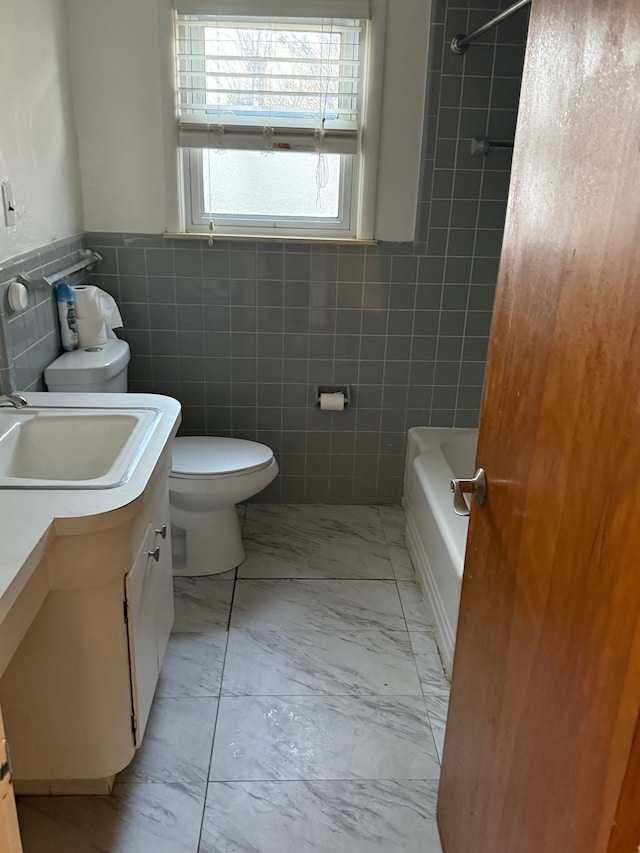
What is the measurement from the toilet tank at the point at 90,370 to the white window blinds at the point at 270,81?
0.86 meters

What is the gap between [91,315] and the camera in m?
2.48

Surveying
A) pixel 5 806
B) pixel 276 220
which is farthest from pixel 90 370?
pixel 5 806

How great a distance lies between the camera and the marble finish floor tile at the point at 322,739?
1827mm

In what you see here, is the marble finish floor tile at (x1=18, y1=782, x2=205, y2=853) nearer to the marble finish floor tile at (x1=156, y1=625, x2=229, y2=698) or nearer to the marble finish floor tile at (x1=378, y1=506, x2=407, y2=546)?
the marble finish floor tile at (x1=156, y1=625, x2=229, y2=698)

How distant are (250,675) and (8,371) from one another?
1.12 m

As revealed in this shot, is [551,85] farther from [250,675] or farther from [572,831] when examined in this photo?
[250,675]

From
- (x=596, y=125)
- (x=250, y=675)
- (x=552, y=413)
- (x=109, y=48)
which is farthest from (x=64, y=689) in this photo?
(x=109, y=48)

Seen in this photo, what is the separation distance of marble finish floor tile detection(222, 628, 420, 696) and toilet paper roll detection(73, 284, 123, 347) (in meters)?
→ 1.11

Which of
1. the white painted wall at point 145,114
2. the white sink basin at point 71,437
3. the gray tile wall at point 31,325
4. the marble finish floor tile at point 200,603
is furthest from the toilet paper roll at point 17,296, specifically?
the marble finish floor tile at point 200,603

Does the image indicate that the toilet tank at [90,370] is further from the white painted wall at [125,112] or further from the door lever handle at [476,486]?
the door lever handle at [476,486]

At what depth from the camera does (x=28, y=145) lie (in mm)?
2178

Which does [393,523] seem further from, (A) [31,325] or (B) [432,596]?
(A) [31,325]

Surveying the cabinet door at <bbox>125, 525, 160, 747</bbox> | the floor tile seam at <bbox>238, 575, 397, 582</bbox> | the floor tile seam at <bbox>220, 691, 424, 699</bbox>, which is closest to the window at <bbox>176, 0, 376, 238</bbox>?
the floor tile seam at <bbox>238, 575, 397, 582</bbox>

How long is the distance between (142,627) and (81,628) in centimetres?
22
